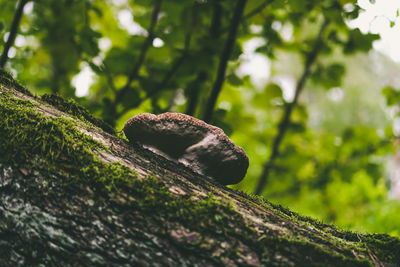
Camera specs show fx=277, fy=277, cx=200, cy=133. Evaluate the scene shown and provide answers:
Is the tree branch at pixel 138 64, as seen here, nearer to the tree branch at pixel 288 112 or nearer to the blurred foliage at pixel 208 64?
the blurred foliage at pixel 208 64

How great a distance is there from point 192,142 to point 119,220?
2.58 ft

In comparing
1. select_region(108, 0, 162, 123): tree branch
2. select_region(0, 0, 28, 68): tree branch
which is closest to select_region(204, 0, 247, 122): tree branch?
select_region(108, 0, 162, 123): tree branch

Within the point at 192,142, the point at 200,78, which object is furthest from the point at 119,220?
the point at 200,78

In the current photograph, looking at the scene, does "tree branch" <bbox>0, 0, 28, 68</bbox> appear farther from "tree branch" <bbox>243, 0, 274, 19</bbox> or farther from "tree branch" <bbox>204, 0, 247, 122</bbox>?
"tree branch" <bbox>243, 0, 274, 19</bbox>

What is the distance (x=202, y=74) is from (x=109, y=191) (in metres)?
2.45

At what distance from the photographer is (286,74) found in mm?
16500

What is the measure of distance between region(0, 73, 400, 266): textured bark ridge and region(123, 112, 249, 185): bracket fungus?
11.2 inches

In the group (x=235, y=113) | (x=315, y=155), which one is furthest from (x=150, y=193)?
(x=315, y=155)

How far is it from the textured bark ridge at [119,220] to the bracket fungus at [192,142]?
29 centimetres

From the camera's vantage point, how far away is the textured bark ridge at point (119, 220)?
143 cm

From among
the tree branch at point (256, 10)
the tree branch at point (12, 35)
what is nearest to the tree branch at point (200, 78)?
the tree branch at point (256, 10)

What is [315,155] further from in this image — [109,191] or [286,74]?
[286,74]

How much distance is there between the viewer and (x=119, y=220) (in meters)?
1.48

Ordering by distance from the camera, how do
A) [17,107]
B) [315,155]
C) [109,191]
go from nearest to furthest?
[109,191] < [17,107] < [315,155]
